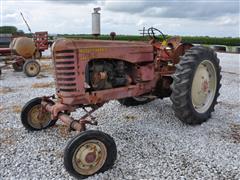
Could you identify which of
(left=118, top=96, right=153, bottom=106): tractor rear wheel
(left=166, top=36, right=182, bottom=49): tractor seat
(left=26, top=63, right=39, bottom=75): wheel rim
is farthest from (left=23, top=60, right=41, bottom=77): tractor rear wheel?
(left=166, top=36, right=182, bottom=49): tractor seat

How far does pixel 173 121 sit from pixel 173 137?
0.77m

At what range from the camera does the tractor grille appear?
3.92m

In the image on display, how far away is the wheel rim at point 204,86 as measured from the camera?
5095 mm

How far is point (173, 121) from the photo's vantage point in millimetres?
5387

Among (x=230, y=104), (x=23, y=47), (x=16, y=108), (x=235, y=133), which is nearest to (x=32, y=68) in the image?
(x=23, y=47)

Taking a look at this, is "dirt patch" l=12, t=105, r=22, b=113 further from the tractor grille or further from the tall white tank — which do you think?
the tall white tank

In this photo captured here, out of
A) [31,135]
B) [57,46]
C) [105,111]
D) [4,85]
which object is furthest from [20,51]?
[57,46]

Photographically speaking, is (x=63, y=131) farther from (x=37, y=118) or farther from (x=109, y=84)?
(x=109, y=84)

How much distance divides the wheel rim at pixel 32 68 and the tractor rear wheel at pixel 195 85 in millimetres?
6871

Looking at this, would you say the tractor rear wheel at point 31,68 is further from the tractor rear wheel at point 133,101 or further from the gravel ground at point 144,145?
the tractor rear wheel at point 133,101

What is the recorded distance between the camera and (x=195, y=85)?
16.6 feet

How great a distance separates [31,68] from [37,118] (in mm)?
6128

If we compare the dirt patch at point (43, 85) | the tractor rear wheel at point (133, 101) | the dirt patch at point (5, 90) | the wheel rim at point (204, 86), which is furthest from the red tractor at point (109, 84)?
the dirt patch at point (43, 85)

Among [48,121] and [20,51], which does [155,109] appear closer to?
[48,121]
